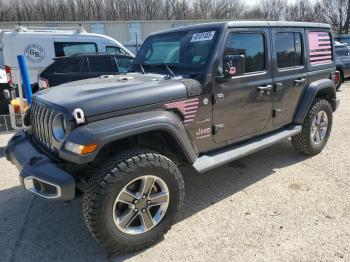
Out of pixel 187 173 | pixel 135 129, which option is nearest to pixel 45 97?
pixel 135 129

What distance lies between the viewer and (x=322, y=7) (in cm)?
4766

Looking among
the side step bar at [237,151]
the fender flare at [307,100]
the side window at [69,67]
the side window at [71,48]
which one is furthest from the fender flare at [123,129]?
the side window at [71,48]

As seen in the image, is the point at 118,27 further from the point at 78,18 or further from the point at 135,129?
the point at 135,129

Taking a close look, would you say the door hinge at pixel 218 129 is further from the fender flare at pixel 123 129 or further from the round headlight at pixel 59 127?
the round headlight at pixel 59 127

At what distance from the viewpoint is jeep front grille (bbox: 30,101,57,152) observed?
291cm

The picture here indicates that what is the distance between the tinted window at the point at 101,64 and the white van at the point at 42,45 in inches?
63.5

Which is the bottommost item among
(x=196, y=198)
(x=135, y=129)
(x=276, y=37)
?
(x=196, y=198)

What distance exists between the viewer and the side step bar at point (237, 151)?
334 cm

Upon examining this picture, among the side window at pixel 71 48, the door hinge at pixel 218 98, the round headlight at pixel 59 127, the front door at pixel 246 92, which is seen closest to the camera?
the round headlight at pixel 59 127

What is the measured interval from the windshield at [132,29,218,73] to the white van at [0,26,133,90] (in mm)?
5387

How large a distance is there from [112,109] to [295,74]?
107 inches

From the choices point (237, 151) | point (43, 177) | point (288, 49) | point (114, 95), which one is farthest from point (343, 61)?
point (43, 177)

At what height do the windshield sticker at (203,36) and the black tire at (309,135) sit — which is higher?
the windshield sticker at (203,36)

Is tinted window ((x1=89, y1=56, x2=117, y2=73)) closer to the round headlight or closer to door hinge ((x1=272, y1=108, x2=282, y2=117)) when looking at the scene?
door hinge ((x1=272, y1=108, x2=282, y2=117))
